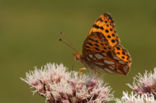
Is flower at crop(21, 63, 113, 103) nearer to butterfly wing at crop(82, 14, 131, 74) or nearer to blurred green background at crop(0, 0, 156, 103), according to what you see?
butterfly wing at crop(82, 14, 131, 74)

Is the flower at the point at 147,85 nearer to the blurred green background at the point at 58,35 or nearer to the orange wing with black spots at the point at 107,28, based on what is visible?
the orange wing with black spots at the point at 107,28

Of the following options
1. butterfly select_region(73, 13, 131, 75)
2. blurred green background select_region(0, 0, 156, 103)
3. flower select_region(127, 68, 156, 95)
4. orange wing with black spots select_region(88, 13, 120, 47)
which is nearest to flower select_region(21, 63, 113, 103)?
butterfly select_region(73, 13, 131, 75)

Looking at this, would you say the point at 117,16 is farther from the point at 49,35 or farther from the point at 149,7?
the point at 49,35

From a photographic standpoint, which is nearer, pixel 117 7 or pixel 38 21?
pixel 38 21

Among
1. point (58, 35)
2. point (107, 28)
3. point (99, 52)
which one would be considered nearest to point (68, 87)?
point (99, 52)

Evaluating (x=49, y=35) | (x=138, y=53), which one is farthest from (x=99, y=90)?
(x=49, y=35)

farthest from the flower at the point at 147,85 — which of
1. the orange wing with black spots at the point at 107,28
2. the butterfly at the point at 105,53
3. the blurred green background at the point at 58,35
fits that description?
the blurred green background at the point at 58,35

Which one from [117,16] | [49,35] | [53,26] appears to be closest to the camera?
[49,35]
